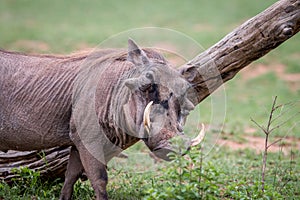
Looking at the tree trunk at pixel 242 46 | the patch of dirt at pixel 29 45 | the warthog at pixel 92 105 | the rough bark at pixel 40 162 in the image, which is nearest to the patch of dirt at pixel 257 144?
the tree trunk at pixel 242 46

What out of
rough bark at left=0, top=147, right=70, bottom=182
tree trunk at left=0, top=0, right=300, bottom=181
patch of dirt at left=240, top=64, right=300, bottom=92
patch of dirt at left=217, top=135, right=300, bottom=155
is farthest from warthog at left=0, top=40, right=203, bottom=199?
patch of dirt at left=240, top=64, right=300, bottom=92

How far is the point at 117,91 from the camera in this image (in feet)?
16.4

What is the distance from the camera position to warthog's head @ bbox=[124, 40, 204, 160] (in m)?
4.59

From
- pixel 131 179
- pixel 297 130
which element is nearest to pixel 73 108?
pixel 131 179

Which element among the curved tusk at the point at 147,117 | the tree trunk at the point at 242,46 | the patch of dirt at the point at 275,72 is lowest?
the curved tusk at the point at 147,117

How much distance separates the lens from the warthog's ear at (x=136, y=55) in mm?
4867

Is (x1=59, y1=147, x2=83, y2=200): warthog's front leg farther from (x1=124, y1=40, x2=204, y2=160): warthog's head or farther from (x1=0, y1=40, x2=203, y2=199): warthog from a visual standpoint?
(x1=124, y1=40, x2=204, y2=160): warthog's head

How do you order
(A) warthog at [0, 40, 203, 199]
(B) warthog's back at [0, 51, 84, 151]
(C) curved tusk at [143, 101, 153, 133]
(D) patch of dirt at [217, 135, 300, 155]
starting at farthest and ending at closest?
(D) patch of dirt at [217, 135, 300, 155] < (B) warthog's back at [0, 51, 84, 151] < (A) warthog at [0, 40, 203, 199] < (C) curved tusk at [143, 101, 153, 133]

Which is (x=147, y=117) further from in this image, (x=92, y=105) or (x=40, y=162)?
(x=40, y=162)

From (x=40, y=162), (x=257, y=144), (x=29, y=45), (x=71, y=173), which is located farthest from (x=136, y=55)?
(x=29, y=45)

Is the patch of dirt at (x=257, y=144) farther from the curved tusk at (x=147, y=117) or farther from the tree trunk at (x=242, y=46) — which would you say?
the curved tusk at (x=147, y=117)

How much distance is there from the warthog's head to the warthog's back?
2.38 feet

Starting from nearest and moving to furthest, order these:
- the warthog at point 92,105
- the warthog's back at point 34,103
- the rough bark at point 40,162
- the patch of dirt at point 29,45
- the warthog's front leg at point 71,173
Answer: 1. the warthog at point 92,105
2. the warthog's back at point 34,103
3. the warthog's front leg at point 71,173
4. the rough bark at point 40,162
5. the patch of dirt at point 29,45

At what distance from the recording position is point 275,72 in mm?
13961
